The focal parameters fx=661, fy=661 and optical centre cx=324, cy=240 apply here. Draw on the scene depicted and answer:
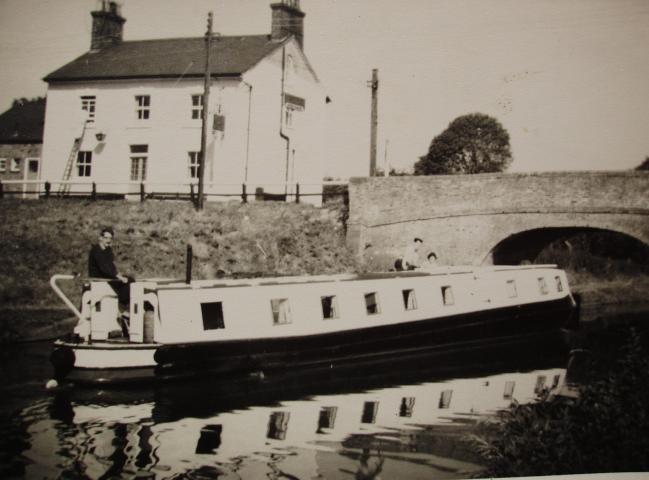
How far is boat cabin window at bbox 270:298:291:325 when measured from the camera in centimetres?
898

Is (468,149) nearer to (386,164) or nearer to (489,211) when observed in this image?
(386,164)

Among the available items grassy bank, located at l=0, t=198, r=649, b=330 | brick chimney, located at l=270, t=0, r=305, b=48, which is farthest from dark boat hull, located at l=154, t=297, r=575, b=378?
brick chimney, located at l=270, t=0, r=305, b=48

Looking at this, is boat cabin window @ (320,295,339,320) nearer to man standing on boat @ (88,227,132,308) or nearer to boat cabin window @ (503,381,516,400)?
boat cabin window @ (503,381,516,400)

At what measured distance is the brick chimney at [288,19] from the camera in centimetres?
753

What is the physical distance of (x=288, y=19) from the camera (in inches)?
320

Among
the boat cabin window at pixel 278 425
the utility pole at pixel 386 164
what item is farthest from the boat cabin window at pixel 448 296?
the utility pole at pixel 386 164

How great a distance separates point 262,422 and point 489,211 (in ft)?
27.7

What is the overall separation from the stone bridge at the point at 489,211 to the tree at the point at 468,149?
115 cm

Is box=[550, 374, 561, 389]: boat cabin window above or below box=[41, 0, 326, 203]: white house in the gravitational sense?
below

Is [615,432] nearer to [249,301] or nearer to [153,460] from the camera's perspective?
[153,460]

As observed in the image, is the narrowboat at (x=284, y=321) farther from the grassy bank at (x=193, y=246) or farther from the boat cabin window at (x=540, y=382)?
the grassy bank at (x=193, y=246)

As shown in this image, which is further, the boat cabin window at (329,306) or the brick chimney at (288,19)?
the boat cabin window at (329,306)

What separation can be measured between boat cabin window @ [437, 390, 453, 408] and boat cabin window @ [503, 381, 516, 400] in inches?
27.1

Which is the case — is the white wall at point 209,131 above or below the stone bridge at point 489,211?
above
